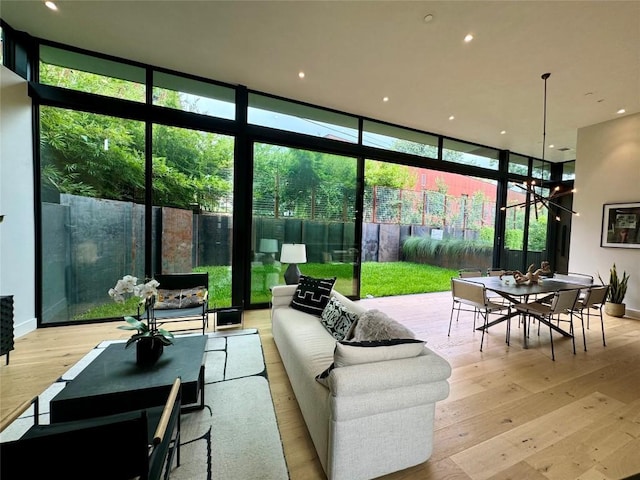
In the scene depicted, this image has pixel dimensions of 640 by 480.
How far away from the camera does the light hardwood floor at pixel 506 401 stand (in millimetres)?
1643

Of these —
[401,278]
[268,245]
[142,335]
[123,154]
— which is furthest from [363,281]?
[123,154]

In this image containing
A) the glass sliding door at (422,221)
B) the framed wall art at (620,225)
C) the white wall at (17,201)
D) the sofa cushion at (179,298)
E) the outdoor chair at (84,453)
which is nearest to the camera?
the outdoor chair at (84,453)

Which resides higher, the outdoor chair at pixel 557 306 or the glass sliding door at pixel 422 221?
the glass sliding door at pixel 422 221

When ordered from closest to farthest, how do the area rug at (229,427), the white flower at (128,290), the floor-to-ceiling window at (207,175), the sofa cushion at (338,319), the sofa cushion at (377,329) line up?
the area rug at (229,427) < the sofa cushion at (377,329) < the white flower at (128,290) < the sofa cushion at (338,319) < the floor-to-ceiling window at (207,175)

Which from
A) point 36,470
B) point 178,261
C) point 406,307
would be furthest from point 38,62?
point 406,307

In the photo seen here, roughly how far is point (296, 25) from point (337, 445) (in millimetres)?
3611

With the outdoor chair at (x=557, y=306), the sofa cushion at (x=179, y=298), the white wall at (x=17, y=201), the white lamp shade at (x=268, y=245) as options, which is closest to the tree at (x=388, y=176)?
the white lamp shade at (x=268, y=245)

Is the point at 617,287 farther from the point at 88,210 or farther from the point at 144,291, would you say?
the point at 88,210

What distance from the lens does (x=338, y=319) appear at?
2553 millimetres

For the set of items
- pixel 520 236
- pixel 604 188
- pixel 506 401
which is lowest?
pixel 506 401

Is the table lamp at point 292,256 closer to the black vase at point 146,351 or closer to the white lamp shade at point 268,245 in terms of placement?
the white lamp shade at point 268,245

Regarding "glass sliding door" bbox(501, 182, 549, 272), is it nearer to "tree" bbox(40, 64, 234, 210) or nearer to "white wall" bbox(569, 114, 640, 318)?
"white wall" bbox(569, 114, 640, 318)

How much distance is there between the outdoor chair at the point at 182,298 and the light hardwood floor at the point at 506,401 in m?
0.68

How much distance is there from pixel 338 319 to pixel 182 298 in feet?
6.85
